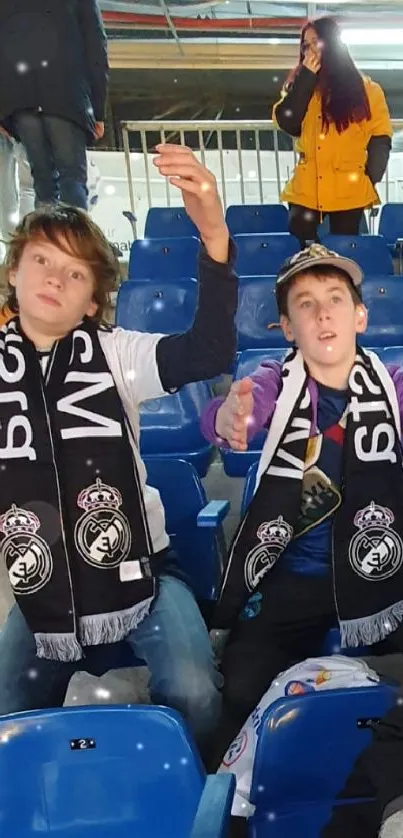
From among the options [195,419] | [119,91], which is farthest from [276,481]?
[119,91]

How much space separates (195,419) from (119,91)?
5.78 meters

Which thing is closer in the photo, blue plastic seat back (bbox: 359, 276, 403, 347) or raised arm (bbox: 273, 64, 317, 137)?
blue plastic seat back (bbox: 359, 276, 403, 347)

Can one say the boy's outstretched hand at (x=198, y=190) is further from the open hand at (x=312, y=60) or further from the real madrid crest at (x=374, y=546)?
the open hand at (x=312, y=60)

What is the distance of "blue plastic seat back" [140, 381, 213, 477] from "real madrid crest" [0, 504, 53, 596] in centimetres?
92

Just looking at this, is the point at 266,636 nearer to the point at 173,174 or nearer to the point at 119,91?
the point at 173,174

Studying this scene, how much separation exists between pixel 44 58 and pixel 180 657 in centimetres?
205

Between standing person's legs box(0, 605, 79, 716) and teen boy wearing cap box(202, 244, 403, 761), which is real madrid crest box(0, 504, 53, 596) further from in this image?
teen boy wearing cap box(202, 244, 403, 761)

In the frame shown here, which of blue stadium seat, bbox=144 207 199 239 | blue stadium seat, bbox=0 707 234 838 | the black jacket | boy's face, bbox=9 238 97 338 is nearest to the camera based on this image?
blue stadium seat, bbox=0 707 234 838

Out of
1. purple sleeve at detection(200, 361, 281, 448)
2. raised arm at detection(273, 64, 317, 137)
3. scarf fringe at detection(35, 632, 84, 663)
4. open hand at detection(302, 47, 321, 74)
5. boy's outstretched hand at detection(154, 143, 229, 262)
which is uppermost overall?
open hand at detection(302, 47, 321, 74)

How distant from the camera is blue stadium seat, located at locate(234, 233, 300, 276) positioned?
3084 millimetres

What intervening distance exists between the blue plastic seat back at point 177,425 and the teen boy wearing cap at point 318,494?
77cm

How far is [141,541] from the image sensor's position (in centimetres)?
126

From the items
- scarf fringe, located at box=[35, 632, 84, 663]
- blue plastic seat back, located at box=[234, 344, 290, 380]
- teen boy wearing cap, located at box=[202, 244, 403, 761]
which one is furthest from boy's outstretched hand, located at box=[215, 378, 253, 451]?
blue plastic seat back, located at box=[234, 344, 290, 380]

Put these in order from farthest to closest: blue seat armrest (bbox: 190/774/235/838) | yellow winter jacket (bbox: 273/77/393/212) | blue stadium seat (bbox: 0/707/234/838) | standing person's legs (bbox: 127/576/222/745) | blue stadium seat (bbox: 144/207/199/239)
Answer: blue stadium seat (bbox: 144/207/199/239) < yellow winter jacket (bbox: 273/77/393/212) < standing person's legs (bbox: 127/576/222/745) < blue stadium seat (bbox: 0/707/234/838) < blue seat armrest (bbox: 190/774/235/838)
